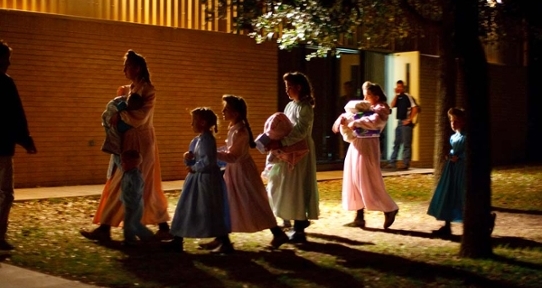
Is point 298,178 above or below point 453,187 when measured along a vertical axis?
above

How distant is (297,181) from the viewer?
8750 mm

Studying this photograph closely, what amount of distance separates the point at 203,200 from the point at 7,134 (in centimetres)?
193

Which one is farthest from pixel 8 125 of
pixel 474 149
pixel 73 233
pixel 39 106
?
pixel 39 106

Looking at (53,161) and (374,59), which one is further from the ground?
(374,59)

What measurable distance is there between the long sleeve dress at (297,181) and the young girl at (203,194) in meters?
0.98

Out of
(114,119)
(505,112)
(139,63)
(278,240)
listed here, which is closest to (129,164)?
(114,119)

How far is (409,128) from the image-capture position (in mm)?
18688

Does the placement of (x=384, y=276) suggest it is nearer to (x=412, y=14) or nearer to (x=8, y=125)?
(x=8, y=125)

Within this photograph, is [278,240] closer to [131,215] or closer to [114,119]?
[131,215]

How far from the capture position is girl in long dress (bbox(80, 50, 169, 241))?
8484 millimetres

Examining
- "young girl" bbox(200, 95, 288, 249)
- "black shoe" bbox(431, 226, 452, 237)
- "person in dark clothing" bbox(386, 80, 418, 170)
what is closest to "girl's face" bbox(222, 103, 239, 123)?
"young girl" bbox(200, 95, 288, 249)

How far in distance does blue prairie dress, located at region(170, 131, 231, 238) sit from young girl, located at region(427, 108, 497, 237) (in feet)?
9.08

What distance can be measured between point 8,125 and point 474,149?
4310 mm

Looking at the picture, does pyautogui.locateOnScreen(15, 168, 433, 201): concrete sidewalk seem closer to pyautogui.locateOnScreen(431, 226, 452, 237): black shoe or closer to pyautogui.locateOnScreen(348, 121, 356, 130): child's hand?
pyautogui.locateOnScreen(348, 121, 356, 130): child's hand
